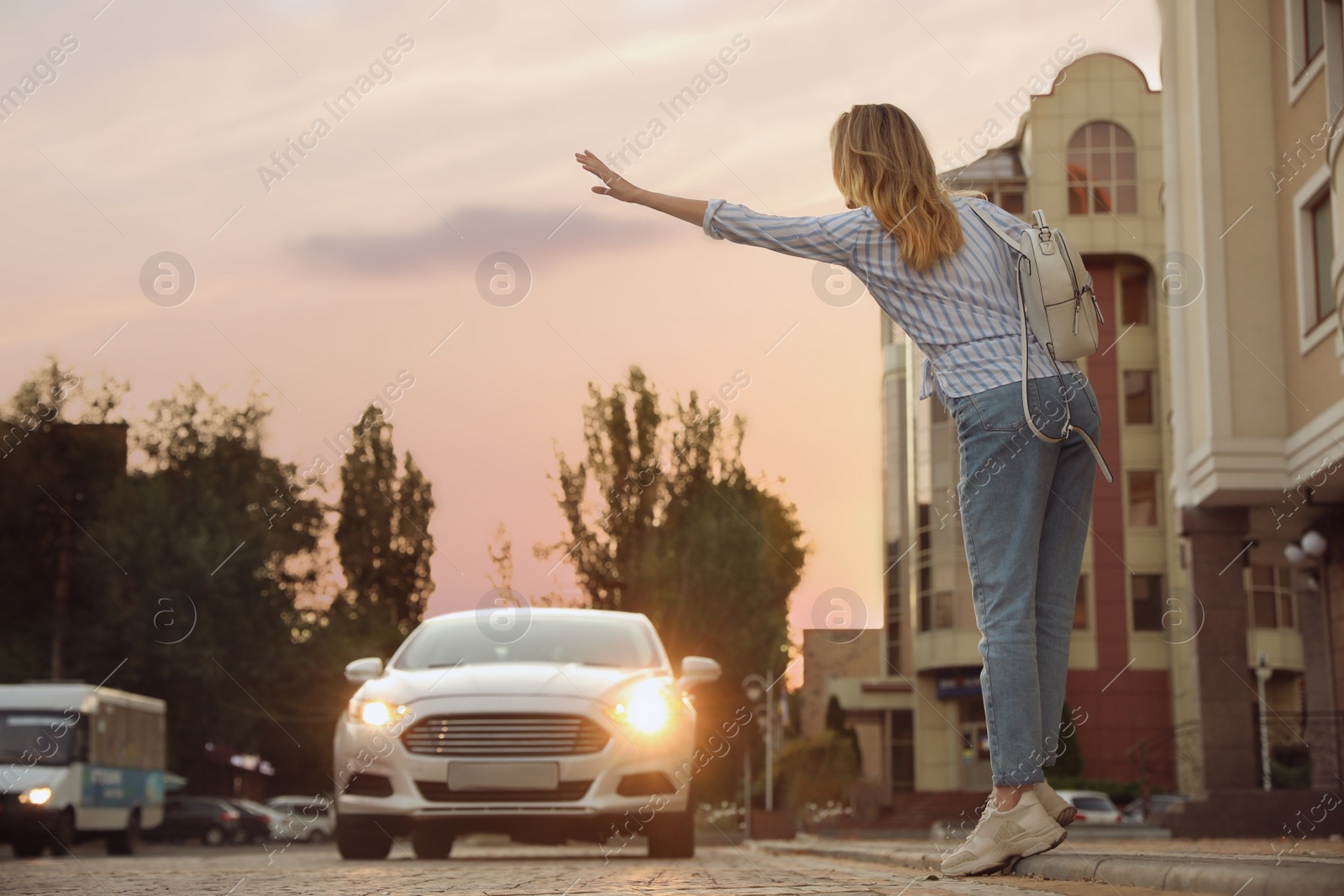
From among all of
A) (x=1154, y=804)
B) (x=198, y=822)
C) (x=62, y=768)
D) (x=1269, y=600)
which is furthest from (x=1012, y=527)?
(x=1269, y=600)

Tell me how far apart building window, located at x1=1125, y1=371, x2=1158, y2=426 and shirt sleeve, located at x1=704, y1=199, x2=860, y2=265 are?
4667 cm

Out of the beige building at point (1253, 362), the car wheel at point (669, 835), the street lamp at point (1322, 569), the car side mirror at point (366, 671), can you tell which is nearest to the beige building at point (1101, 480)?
the beige building at point (1253, 362)

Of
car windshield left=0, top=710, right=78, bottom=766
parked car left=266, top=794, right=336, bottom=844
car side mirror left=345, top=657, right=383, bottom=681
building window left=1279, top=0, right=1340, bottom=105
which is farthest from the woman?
parked car left=266, top=794, right=336, bottom=844

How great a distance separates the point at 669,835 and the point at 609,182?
16.7 feet

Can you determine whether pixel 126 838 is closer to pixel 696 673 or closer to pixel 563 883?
pixel 696 673

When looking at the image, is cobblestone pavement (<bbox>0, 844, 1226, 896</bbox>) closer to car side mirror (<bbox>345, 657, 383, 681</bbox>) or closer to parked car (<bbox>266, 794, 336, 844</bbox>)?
car side mirror (<bbox>345, 657, 383, 681</bbox>)

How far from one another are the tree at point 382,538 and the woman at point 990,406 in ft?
167

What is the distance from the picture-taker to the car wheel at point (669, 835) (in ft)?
30.2

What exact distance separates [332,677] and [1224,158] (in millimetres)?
40371

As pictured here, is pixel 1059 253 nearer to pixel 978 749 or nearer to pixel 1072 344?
pixel 1072 344

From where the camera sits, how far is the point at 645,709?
908 centimetres

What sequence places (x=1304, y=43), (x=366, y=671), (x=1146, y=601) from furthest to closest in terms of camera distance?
1. (x=1146, y=601)
2. (x=1304, y=43)
3. (x=366, y=671)

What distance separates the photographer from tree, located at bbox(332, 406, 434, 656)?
5653cm

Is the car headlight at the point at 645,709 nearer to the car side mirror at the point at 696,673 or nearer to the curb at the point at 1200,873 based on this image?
the car side mirror at the point at 696,673
